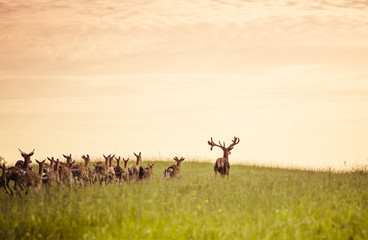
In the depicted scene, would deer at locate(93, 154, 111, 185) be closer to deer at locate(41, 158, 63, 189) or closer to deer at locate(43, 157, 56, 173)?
deer at locate(41, 158, 63, 189)

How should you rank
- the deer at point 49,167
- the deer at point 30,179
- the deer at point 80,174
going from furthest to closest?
the deer at point 49,167, the deer at point 80,174, the deer at point 30,179

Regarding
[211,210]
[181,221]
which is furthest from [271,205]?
[181,221]

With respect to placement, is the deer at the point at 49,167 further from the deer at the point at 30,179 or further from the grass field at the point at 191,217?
the grass field at the point at 191,217

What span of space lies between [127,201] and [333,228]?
6.23 metres

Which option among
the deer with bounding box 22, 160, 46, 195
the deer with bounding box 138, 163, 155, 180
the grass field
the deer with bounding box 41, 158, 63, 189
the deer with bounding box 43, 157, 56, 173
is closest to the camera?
the grass field

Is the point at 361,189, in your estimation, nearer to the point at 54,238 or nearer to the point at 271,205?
the point at 271,205

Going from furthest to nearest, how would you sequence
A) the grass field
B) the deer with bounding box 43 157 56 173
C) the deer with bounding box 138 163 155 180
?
the deer with bounding box 138 163 155 180 → the deer with bounding box 43 157 56 173 → the grass field

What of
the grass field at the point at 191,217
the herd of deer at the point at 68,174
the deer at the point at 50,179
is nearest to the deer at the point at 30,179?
the herd of deer at the point at 68,174

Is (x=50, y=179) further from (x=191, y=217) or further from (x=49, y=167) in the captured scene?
(x=191, y=217)

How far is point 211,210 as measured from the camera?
14.1 metres

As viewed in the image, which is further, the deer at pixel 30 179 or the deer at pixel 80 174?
the deer at pixel 80 174

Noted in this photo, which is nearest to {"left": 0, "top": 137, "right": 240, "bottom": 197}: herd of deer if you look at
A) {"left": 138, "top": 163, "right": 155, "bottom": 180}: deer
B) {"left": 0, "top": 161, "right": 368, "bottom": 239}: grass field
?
{"left": 138, "top": 163, "right": 155, "bottom": 180}: deer

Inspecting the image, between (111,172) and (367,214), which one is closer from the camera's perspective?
(367,214)

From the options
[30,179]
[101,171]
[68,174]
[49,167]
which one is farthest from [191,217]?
[49,167]
